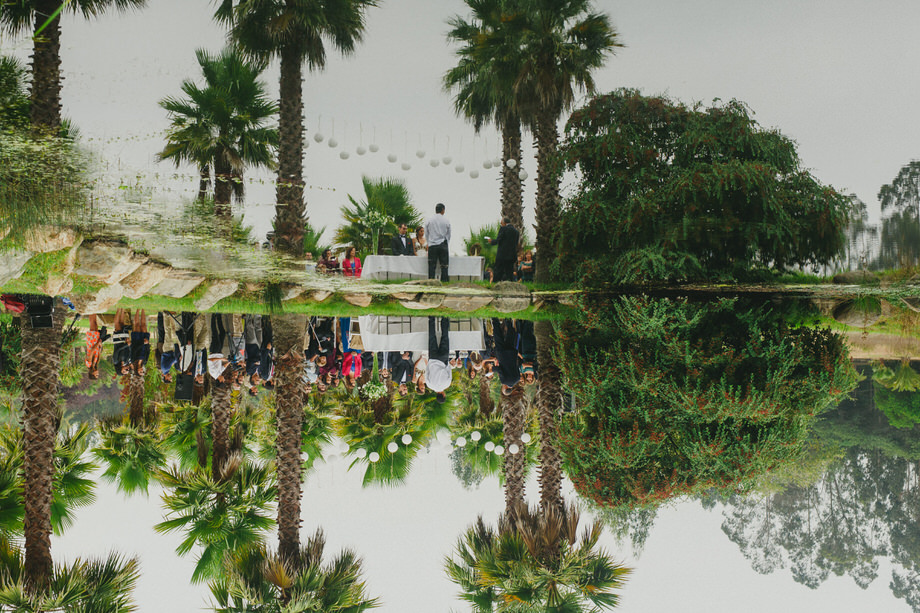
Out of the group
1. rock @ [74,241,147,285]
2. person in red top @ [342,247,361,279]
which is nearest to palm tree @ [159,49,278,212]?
person in red top @ [342,247,361,279]

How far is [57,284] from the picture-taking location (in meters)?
7.26

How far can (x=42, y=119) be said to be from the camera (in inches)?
324

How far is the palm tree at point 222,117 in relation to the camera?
12938 millimetres

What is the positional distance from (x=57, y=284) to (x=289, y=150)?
516 cm

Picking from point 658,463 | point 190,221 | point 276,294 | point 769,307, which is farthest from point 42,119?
point 769,307

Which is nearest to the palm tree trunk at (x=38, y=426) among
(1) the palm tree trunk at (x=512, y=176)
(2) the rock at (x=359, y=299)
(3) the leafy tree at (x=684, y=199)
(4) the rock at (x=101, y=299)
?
(4) the rock at (x=101, y=299)

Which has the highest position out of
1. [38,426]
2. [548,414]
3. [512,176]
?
[512,176]

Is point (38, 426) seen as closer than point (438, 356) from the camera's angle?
Yes

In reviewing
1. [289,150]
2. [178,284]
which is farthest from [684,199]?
[178,284]

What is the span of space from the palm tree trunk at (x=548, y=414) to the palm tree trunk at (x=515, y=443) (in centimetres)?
86

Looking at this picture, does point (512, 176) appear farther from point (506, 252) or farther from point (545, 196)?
point (506, 252)

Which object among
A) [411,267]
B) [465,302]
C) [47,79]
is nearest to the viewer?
[47,79]

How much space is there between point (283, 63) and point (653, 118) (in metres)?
6.95

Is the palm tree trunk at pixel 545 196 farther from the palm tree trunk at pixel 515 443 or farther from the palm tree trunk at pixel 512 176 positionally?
the palm tree trunk at pixel 515 443
